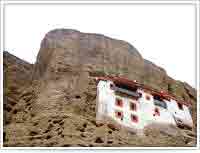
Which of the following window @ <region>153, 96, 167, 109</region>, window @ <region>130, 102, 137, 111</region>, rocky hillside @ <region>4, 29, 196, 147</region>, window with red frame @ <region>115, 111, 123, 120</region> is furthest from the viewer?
window @ <region>153, 96, 167, 109</region>

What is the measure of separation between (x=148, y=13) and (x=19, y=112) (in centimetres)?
274

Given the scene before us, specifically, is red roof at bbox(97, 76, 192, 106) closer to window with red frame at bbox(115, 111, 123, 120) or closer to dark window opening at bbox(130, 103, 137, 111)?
dark window opening at bbox(130, 103, 137, 111)

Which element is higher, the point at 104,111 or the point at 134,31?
the point at 134,31

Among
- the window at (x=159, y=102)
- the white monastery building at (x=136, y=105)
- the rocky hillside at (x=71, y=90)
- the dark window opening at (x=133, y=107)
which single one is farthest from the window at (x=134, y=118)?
the window at (x=159, y=102)

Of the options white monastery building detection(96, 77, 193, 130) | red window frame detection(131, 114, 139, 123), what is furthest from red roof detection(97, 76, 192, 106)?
red window frame detection(131, 114, 139, 123)

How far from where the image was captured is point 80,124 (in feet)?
28.3

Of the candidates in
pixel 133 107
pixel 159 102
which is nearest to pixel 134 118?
pixel 133 107

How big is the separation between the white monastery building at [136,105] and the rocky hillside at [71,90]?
12 cm

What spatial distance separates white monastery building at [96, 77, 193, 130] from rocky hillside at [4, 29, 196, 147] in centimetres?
12

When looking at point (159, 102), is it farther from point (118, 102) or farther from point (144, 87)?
point (118, 102)

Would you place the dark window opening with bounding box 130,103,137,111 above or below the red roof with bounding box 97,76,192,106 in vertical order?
below

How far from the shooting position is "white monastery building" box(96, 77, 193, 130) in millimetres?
8805
